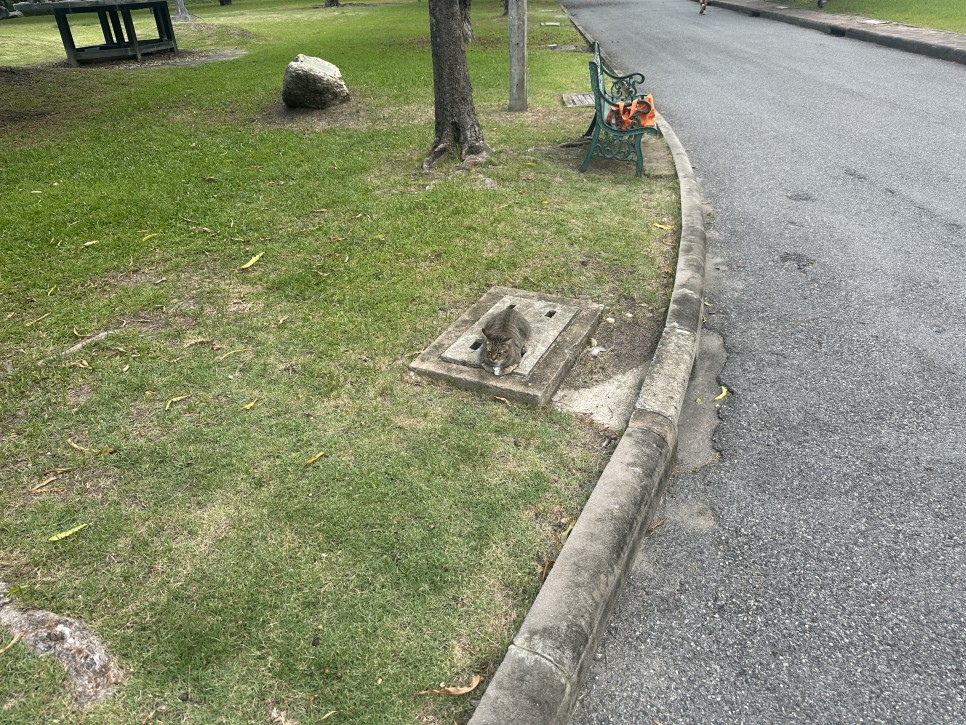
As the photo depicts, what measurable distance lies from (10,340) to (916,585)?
4.68 meters

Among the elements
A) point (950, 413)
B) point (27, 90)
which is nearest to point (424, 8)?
point (27, 90)

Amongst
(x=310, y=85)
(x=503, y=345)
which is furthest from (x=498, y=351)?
(x=310, y=85)

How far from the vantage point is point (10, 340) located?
3.73m

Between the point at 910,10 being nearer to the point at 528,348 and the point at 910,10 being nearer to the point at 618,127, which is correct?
the point at 618,127

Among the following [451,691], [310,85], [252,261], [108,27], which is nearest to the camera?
[451,691]

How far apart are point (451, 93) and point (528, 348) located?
4.24 meters

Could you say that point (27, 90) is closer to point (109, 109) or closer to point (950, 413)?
point (109, 109)

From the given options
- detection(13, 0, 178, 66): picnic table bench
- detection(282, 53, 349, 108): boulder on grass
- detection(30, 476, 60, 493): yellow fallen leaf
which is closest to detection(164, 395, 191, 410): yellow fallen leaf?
detection(30, 476, 60, 493): yellow fallen leaf

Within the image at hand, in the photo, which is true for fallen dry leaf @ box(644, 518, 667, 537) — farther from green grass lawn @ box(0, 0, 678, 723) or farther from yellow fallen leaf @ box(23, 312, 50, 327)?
yellow fallen leaf @ box(23, 312, 50, 327)

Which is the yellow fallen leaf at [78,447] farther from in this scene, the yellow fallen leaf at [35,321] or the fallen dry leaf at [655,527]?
the fallen dry leaf at [655,527]

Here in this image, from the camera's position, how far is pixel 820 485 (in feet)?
9.14

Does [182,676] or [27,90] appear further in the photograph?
[27,90]

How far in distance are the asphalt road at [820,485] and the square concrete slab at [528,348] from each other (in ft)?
2.68

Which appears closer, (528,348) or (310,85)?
(528,348)
